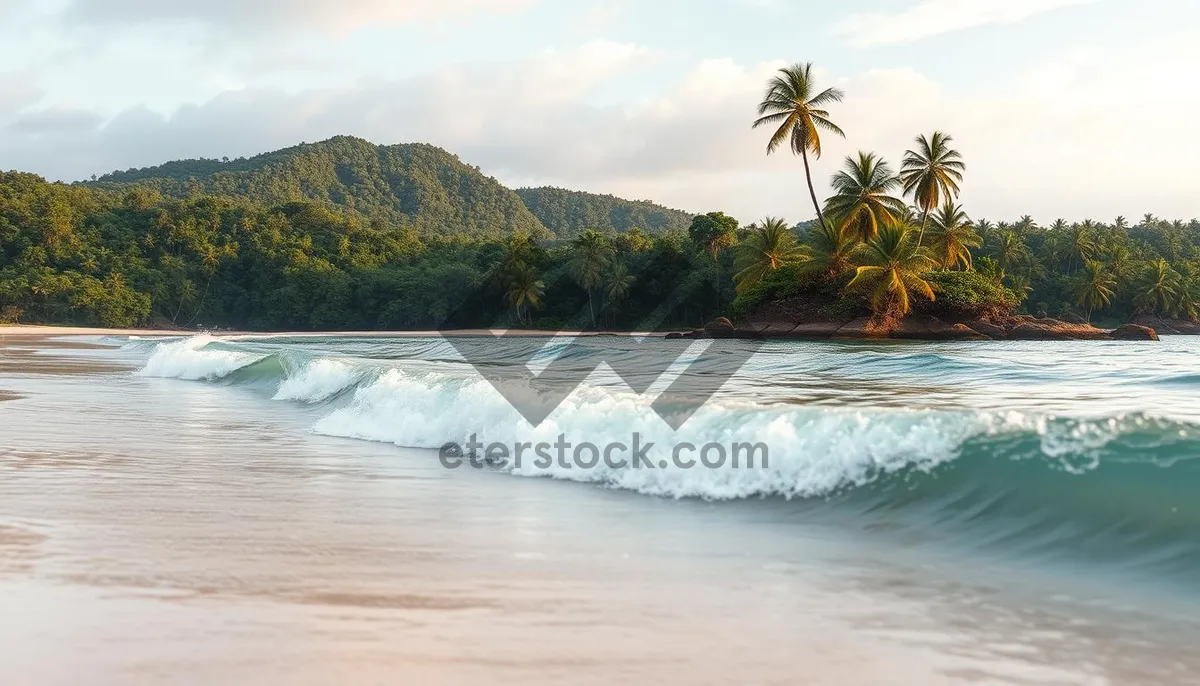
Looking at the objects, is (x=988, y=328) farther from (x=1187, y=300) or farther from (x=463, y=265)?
(x=463, y=265)

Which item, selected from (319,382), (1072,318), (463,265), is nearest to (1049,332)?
(1072,318)

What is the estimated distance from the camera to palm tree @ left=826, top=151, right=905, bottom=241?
42188mm

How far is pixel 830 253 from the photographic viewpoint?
41.4 metres

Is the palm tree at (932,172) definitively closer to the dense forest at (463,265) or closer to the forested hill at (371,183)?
the dense forest at (463,265)

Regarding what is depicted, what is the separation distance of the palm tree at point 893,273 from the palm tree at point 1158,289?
3706 centimetres

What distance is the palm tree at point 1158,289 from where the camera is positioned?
6406 cm

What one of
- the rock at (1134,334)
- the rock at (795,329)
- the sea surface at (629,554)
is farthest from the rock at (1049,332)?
the sea surface at (629,554)

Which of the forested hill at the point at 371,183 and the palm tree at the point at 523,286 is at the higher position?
the forested hill at the point at 371,183

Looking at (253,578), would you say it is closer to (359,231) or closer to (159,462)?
(159,462)

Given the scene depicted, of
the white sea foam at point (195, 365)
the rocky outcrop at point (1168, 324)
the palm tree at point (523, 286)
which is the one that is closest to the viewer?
the white sea foam at point (195, 365)

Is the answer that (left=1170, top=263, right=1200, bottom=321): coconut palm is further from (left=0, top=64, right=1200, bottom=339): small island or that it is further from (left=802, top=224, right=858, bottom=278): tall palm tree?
(left=802, top=224, right=858, bottom=278): tall palm tree

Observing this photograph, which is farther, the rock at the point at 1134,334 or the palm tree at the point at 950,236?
the palm tree at the point at 950,236

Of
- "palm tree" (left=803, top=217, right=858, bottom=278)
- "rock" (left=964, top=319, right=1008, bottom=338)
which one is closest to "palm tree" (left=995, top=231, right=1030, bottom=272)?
"palm tree" (left=803, top=217, right=858, bottom=278)

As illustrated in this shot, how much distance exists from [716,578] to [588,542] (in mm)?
893
